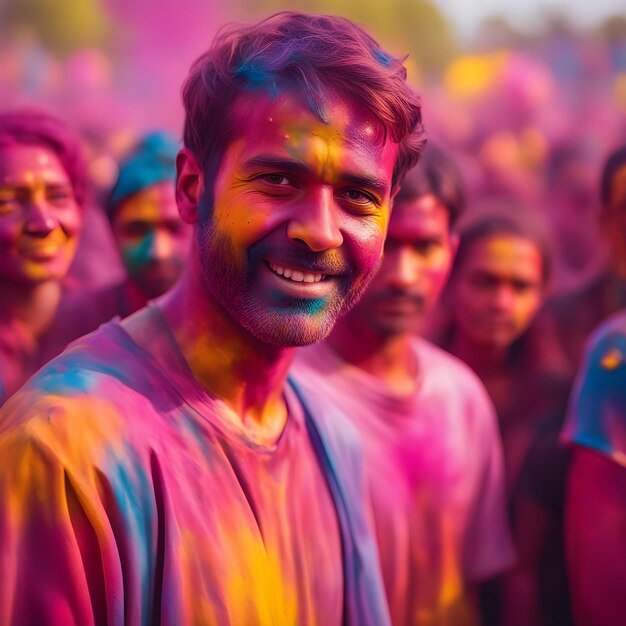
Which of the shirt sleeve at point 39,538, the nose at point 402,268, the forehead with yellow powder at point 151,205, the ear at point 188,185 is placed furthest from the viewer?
the nose at point 402,268

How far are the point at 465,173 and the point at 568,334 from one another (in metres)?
0.57

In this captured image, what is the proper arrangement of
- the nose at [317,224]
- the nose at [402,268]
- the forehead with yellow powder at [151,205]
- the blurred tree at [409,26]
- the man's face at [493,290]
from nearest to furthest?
the nose at [317,224]
the forehead with yellow powder at [151,205]
the nose at [402,268]
the man's face at [493,290]
the blurred tree at [409,26]

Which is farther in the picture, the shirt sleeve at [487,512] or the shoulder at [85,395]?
the shirt sleeve at [487,512]

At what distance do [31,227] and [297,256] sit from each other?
72cm

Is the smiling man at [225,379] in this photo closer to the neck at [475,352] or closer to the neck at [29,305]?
the neck at [29,305]

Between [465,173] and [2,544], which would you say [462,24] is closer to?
[465,173]

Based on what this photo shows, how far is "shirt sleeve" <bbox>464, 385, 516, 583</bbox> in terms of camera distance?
7.76 feet

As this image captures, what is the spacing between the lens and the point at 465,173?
287cm

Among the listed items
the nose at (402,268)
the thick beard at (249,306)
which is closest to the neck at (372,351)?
the nose at (402,268)

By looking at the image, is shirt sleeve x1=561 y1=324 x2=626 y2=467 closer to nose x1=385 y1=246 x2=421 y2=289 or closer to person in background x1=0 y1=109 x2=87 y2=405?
nose x1=385 y1=246 x2=421 y2=289

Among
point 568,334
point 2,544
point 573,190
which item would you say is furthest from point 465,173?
point 2,544

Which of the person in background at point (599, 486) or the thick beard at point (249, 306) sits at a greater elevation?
the thick beard at point (249, 306)

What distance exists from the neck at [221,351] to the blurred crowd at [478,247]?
0.39 meters

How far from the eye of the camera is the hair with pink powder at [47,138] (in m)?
2.06
